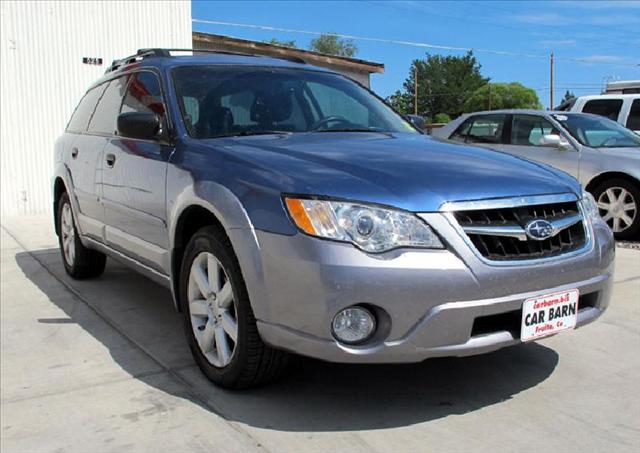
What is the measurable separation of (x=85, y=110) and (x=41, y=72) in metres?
5.43

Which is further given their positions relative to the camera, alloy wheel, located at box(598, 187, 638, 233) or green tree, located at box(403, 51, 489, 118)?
green tree, located at box(403, 51, 489, 118)

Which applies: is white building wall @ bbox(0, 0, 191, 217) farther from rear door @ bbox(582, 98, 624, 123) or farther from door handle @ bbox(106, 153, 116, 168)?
rear door @ bbox(582, 98, 624, 123)

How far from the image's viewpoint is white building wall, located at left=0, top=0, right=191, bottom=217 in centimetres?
964

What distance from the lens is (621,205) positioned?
7254 millimetres

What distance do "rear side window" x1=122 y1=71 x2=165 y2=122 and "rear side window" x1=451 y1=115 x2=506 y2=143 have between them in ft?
18.6

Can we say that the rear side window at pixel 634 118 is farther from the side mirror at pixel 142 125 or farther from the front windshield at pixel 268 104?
the side mirror at pixel 142 125

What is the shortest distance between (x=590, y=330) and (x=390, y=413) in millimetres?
1799

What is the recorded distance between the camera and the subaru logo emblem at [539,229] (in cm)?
272

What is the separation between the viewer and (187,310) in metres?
3.34

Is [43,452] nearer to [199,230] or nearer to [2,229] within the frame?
[199,230]

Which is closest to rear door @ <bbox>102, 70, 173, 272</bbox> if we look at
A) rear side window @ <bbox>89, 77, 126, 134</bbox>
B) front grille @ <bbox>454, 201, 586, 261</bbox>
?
rear side window @ <bbox>89, 77, 126, 134</bbox>

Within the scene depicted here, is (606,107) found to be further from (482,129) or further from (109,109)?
(109,109)

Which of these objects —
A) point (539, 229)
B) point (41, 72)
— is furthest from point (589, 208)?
point (41, 72)

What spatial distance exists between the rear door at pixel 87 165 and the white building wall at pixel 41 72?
16.1 feet
